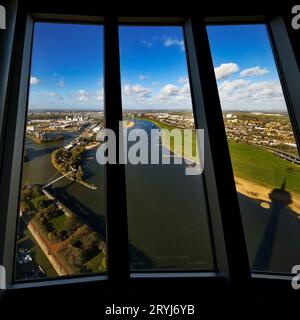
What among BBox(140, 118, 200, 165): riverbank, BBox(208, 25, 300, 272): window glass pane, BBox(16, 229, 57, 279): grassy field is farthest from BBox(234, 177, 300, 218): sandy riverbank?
BBox(16, 229, 57, 279): grassy field

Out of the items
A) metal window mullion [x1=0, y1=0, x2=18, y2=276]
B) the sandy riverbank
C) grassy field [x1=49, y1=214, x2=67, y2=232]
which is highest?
metal window mullion [x1=0, y1=0, x2=18, y2=276]

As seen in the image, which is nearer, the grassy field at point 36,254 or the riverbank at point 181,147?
the grassy field at point 36,254

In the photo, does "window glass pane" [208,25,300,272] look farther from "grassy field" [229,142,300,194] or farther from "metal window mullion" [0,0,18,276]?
"metal window mullion" [0,0,18,276]

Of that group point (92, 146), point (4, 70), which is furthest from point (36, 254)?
point (4, 70)

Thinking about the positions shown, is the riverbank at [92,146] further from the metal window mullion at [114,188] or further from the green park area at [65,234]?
the green park area at [65,234]

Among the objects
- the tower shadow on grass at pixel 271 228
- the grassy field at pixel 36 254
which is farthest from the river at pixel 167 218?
the grassy field at pixel 36 254
